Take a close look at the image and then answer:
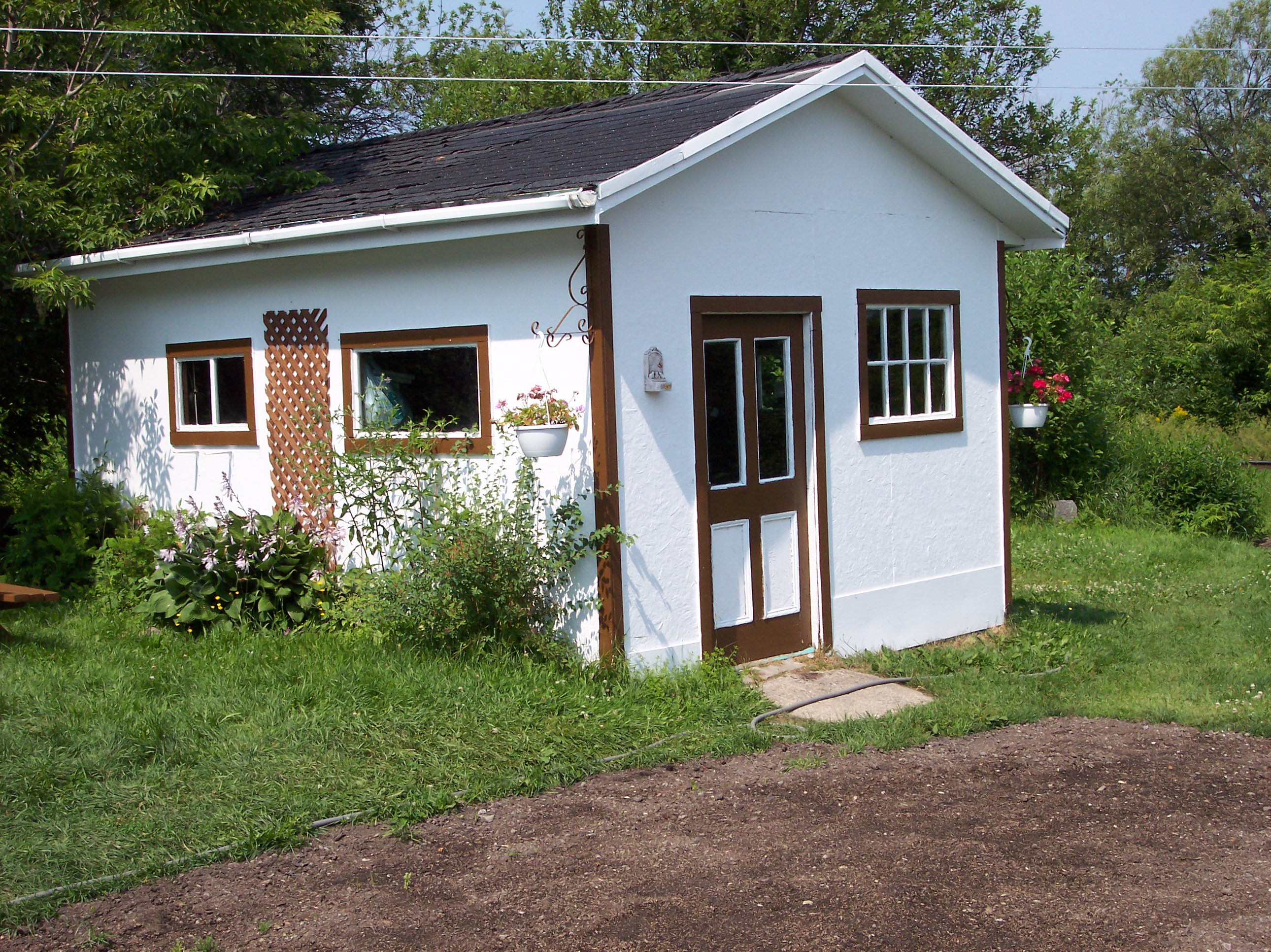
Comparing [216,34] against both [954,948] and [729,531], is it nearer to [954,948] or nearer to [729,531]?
[729,531]

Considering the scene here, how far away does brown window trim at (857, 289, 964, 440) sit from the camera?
8.34m

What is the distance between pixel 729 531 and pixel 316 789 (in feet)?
10.9

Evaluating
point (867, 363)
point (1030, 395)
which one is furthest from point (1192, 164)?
point (867, 363)

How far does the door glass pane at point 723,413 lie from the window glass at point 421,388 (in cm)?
146

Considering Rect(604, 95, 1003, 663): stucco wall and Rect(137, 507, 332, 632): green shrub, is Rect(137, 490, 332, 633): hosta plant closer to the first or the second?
Rect(137, 507, 332, 632): green shrub

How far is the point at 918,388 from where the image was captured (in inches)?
352

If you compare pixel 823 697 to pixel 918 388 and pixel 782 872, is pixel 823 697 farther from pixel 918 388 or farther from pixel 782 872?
pixel 918 388

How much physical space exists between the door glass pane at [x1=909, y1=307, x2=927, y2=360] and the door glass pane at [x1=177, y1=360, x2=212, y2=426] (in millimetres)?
5311

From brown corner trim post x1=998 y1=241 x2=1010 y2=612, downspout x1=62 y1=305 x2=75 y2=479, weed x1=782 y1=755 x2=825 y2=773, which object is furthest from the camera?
downspout x1=62 y1=305 x2=75 y2=479

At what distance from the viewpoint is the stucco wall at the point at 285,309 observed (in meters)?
6.98

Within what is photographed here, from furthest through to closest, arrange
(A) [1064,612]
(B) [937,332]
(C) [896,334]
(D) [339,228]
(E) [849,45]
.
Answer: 1. (E) [849,45]
2. (A) [1064,612]
3. (B) [937,332]
4. (C) [896,334]
5. (D) [339,228]

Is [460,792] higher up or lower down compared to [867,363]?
lower down

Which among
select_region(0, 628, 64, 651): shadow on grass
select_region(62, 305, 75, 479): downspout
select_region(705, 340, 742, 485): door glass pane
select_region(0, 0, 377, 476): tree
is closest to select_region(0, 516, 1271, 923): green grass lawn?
select_region(0, 628, 64, 651): shadow on grass

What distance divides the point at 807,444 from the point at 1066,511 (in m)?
8.87
